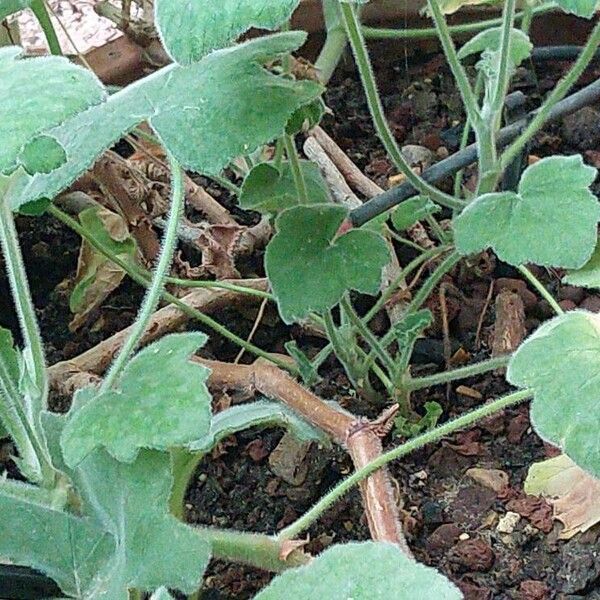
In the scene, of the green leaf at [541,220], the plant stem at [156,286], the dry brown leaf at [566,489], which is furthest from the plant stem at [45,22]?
the dry brown leaf at [566,489]

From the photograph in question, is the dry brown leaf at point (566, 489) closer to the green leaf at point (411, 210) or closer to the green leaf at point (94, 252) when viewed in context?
the green leaf at point (411, 210)

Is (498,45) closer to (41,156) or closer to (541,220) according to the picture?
(541,220)

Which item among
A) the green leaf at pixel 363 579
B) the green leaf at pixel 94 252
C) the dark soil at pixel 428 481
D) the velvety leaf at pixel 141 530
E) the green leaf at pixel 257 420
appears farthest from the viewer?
the green leaf at pixel 94 252

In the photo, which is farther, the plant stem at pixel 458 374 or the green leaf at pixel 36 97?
the plant stem at pixel 458 374

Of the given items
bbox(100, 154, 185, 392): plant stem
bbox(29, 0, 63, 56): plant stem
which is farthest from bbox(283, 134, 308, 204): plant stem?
bbox(29, 0, 63, 56): plant stem

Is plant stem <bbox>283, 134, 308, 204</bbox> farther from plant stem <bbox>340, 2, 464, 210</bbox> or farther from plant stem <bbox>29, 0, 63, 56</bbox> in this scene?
plant stem <bbox>29, 0, 63, 56</bbox>

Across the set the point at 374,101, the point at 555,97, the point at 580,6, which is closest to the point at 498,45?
the point at 555,97

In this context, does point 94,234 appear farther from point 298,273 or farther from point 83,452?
point 83,452
